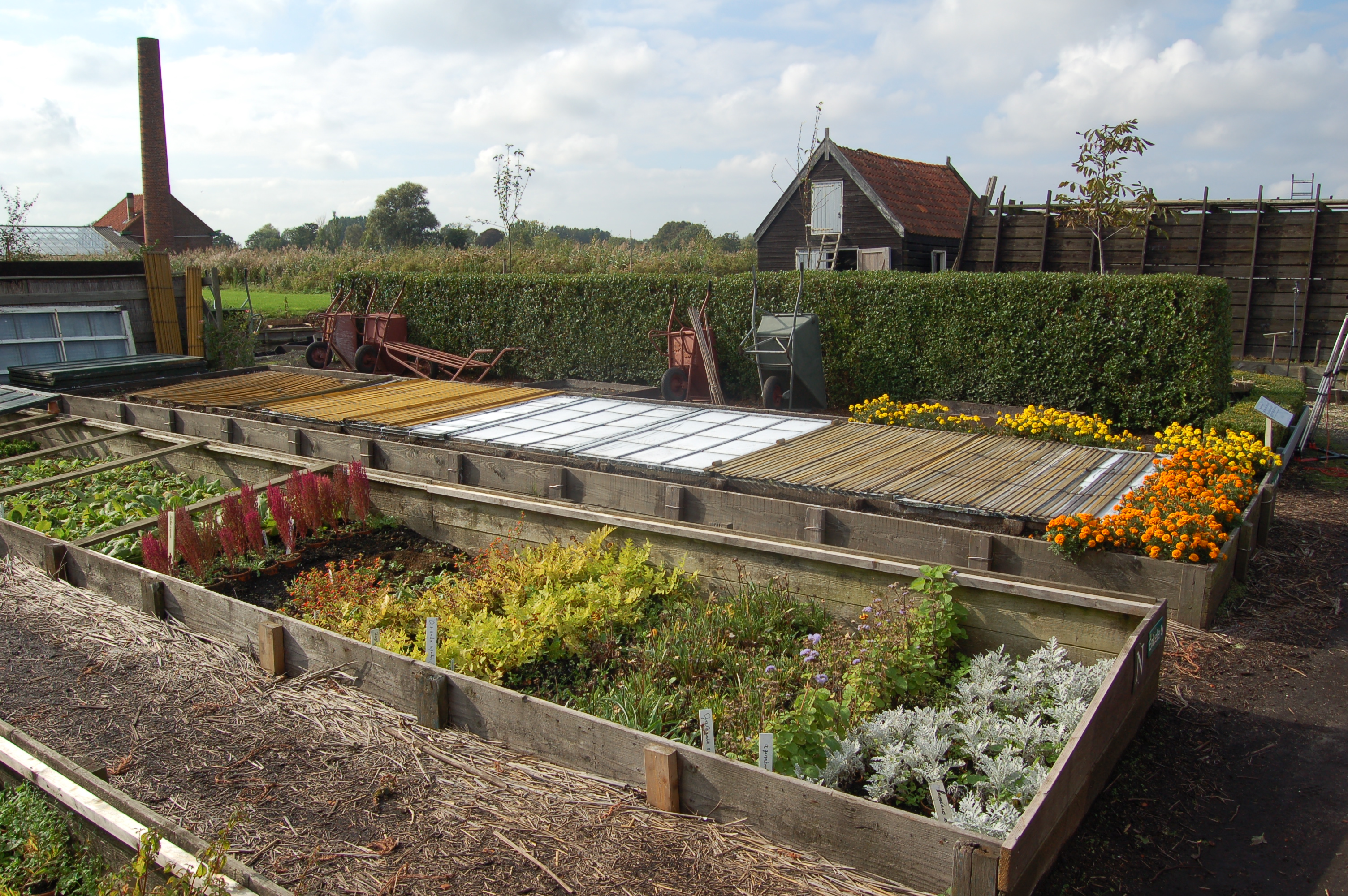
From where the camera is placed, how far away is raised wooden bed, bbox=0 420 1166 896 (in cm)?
264

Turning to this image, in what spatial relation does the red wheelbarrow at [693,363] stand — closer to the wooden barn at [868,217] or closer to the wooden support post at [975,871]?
the wooden support post at [975,871]

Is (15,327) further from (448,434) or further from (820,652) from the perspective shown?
(820,652)

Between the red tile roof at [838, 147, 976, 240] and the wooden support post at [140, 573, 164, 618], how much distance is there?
21161 mm

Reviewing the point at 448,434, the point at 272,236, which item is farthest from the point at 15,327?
the point at 272,236

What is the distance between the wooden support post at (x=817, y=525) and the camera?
5426 mm

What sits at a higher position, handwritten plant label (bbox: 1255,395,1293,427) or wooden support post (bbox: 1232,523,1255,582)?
handwritten plant label (bbox: 1255,395,1293,427)

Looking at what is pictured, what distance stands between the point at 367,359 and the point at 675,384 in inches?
249

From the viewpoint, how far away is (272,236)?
83062 millimetres

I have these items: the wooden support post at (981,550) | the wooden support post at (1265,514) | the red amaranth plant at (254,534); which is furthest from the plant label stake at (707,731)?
the wooden support post at (1265,514)

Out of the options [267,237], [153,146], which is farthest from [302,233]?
[153,146]

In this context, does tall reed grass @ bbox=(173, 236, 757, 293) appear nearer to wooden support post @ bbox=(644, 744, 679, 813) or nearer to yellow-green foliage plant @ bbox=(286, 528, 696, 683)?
yellow-green foliage plant @ bbox=(286, 528, 696, 683)

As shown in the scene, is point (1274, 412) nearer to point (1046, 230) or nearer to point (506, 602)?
point (506, 602)

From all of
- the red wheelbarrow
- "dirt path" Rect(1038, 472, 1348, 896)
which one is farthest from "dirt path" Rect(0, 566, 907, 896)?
the red wheelbarrow

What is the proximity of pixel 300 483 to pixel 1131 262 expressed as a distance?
691 inches
